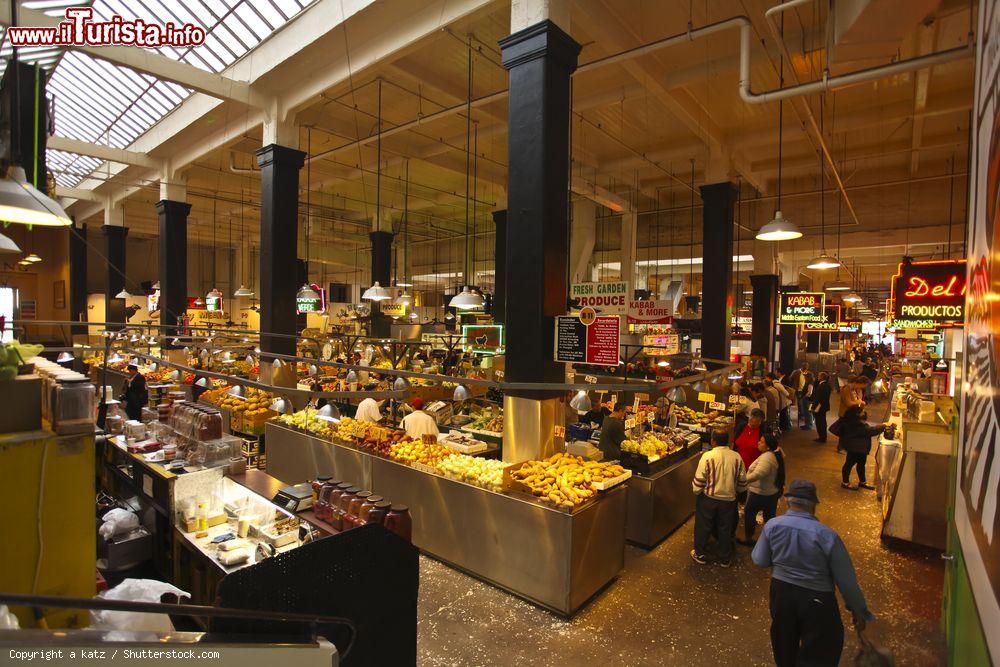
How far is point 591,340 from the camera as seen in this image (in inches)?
229

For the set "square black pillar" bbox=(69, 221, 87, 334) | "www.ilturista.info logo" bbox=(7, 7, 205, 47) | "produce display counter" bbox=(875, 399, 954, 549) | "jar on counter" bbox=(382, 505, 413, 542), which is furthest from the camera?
"square black pillar" bbox=(69, 221, 87, 334)

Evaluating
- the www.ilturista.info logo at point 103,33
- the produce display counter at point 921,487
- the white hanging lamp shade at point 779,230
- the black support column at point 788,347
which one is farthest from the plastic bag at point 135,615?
the black support column at point 788,347

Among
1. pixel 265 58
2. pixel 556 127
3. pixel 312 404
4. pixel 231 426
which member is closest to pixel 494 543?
pixel 556 127

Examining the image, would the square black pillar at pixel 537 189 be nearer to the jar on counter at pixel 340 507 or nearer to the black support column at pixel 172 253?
the jar on counter at pixel 340 507

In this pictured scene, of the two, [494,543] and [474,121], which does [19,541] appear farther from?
[474,121]

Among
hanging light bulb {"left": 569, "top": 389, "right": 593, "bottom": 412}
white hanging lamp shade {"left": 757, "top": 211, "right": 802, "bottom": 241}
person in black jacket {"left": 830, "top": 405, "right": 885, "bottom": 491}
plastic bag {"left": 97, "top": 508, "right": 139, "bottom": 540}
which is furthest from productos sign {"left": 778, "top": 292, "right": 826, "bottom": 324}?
plastic bag {"left": 97, "top": 508, "right": 139, "bottom": 540}

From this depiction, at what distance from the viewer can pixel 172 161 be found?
1375 centimetres

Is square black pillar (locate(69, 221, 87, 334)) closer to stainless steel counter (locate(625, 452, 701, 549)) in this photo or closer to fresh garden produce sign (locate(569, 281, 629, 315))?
fresh garden produce sign (locate(569, 281, 629, 315))

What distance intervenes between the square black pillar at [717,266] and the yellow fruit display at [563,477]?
6124 mm

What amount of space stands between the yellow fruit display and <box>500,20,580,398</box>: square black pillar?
32.7 inches

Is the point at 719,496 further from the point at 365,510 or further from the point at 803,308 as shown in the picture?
the point at 803,308

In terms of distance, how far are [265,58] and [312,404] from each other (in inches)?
250

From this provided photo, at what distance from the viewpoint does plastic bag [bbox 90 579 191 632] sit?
2834 millimetres

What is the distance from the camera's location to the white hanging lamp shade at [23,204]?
2.58 m
